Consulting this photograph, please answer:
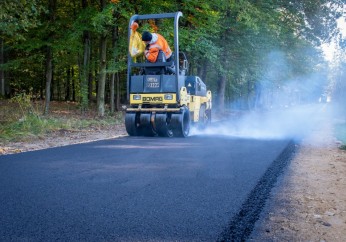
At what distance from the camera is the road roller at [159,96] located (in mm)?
10195

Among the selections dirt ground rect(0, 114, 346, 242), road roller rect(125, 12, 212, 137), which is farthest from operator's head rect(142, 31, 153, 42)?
dirt ground rect(0, 114, 346, 242)

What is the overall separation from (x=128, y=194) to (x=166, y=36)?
1120 centimetres

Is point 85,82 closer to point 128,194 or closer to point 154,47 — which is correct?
point 154,47

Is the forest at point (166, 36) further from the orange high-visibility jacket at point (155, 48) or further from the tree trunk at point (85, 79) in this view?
the orange high-visibility jacket at point (155, 48)

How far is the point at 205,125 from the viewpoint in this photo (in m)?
14.0

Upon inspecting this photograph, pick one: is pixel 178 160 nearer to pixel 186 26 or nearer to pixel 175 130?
pixel 175 130

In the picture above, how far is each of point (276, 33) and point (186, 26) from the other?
348 inches

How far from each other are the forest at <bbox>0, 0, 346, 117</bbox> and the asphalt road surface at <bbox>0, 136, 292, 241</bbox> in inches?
273

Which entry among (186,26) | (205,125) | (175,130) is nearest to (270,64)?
(186,26)

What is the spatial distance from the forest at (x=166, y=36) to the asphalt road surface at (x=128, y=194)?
692 cm

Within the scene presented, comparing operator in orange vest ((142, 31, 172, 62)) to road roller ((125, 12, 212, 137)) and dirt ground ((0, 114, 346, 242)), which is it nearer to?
road roller ((125, 12, 212, 137))

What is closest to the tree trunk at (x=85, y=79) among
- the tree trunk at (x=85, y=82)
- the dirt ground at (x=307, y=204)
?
the tree trunk at (x=85, y=82)

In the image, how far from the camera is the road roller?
10.2 metres

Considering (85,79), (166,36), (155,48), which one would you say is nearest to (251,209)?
(155,48)
